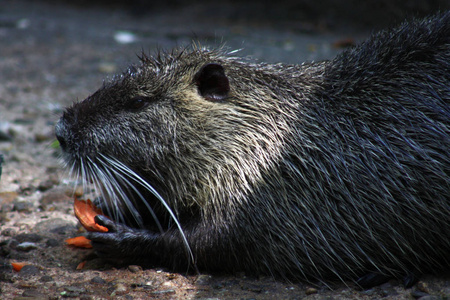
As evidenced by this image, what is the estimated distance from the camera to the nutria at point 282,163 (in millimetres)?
3010

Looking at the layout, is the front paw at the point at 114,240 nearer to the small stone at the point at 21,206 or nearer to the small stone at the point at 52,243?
the small stone at the point at 52,243

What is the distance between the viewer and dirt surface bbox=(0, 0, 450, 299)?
2.92 meters

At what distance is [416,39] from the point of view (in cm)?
330

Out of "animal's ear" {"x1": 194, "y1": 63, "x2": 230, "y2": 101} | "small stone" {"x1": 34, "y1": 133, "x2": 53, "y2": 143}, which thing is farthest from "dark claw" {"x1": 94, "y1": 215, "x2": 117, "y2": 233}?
"small stone" {"x1": 34, "y1": 133, "x2": 53, "y2": 143}

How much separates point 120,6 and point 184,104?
8.99 metres

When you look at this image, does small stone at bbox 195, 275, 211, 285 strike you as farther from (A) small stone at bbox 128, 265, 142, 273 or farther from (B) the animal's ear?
(B) the animal's ear

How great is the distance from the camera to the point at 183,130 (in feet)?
10.5

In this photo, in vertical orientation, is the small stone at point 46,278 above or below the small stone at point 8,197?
below

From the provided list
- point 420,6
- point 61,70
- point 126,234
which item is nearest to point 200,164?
point 126,234

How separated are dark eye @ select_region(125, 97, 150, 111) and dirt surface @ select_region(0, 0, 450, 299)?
1.78ft

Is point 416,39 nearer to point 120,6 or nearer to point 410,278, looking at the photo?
point 410,278

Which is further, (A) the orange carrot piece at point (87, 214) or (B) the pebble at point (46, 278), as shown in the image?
(A) the orange carrot piece at point (87, 214)

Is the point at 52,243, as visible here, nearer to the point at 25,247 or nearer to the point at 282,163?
the point at 25,247

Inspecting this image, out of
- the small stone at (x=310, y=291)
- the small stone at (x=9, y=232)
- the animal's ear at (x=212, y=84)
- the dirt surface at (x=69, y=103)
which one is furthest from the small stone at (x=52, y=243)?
the small stone at (x=310, y=291)
